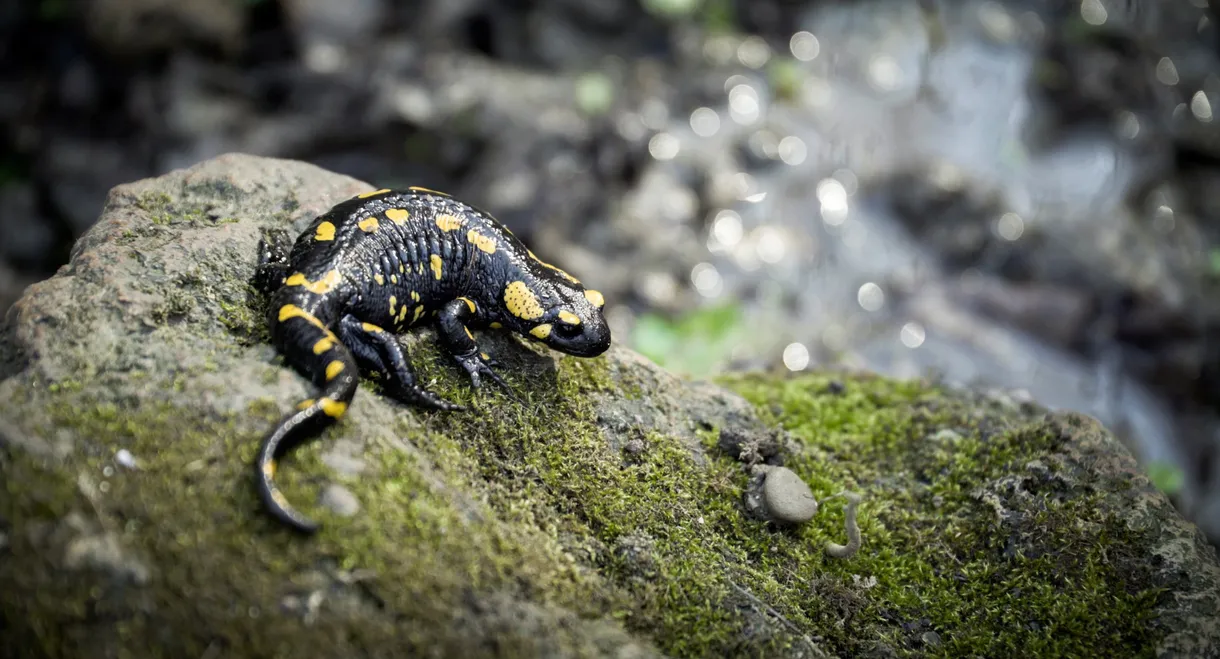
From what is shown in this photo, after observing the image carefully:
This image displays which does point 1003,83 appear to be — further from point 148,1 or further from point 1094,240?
point 148,1

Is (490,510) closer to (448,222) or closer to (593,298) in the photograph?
(593,298)

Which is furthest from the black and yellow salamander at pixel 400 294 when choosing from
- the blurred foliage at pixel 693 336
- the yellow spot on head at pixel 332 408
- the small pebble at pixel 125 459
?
the blurred foliage at pixel 693 336

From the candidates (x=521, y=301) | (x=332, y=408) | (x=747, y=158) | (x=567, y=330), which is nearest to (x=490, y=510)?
(x=332, y=408)

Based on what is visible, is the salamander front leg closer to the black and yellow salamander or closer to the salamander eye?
the black and yellow salamander

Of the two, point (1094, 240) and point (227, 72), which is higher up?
point (1094, 240)

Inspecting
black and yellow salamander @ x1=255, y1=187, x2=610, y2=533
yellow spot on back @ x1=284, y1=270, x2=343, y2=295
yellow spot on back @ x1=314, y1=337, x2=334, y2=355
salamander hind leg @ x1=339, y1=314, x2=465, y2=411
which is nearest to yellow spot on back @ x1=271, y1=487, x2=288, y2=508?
black and yellow salamander @ x1=255, y1=187, x2=610, y2=533

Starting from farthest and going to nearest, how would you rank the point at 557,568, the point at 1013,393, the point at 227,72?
the point at 227,72
the point at 1013,393
the point at 557,568

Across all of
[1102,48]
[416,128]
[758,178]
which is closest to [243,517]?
[416,128]

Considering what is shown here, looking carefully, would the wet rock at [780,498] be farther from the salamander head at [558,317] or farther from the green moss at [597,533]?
the salamander head at [558,317]
